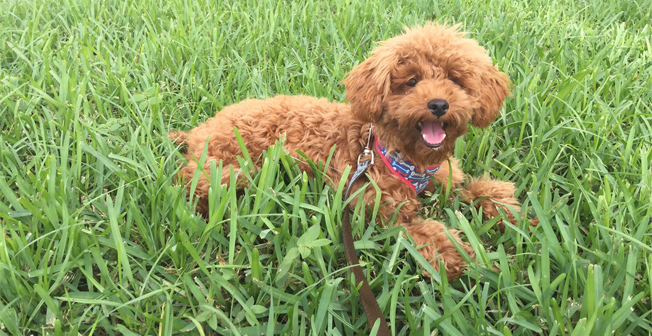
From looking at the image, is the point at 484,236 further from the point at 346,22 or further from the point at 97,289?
the point at 346,22

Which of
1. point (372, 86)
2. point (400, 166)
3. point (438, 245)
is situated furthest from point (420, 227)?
point (372, 86)

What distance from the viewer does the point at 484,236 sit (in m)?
2.12

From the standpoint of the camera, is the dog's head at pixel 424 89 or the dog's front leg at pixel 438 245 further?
the dog's head at pixel 424 89

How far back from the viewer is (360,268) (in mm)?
1691

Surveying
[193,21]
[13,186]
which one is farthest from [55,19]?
[13,186]

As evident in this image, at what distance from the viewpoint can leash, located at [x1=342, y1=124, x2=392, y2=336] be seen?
1.52 m

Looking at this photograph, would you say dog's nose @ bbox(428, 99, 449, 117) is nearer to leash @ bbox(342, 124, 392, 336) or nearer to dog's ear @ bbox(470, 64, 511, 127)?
dog's ear @ bbox(470, 64, 511, 127)

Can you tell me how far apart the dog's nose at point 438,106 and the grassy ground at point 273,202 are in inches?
22.1

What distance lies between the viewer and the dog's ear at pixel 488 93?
2.12m

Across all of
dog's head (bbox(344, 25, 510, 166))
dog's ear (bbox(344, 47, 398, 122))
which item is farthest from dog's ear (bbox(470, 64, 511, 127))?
dog's ear (bbox(344, 47, 398, 122))

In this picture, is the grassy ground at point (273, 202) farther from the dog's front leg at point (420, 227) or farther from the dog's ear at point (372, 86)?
the dog's ear at point (372, 86)

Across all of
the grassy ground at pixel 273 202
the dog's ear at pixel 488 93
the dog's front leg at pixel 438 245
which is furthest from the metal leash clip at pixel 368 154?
the dog's ear at pixel 488 93

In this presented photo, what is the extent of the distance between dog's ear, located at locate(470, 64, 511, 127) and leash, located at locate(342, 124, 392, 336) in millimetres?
582

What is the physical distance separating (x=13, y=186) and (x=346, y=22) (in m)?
3.18
